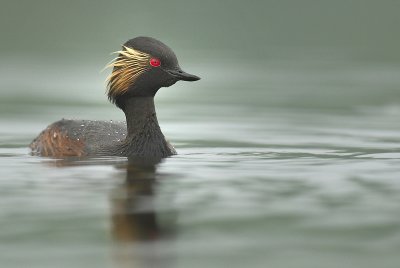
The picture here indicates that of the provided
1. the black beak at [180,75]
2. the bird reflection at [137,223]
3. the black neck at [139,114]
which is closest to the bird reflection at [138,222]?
the bird reflection at [137,223]

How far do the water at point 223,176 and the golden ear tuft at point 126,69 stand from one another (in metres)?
1.17

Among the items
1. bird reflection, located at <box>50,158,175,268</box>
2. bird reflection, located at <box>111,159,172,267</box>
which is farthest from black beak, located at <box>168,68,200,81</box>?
bird reflection, located at <box>111,159,172,267</box>

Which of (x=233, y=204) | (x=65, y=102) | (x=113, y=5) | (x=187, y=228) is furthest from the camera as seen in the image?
(x=113, y=5)

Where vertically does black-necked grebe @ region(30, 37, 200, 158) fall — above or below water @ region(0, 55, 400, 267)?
above

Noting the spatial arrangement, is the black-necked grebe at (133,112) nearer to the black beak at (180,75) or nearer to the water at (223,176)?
the black beak at (180,75)

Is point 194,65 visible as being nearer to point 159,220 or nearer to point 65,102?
point 65,102

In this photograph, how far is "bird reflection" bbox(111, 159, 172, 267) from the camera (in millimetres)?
8766

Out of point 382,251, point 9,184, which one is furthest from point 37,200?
point 382,251

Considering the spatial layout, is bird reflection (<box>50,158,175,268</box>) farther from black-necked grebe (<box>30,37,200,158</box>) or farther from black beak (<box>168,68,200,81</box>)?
black beak (<box>168,68,200,81</box>)

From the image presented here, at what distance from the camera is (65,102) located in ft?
82.0

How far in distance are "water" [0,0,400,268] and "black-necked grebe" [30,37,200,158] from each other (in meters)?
0.47

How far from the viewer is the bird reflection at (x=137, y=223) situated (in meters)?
8.77

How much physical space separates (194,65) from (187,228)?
91.7 ft

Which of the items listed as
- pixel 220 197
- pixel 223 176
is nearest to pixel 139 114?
pixel 223 176
